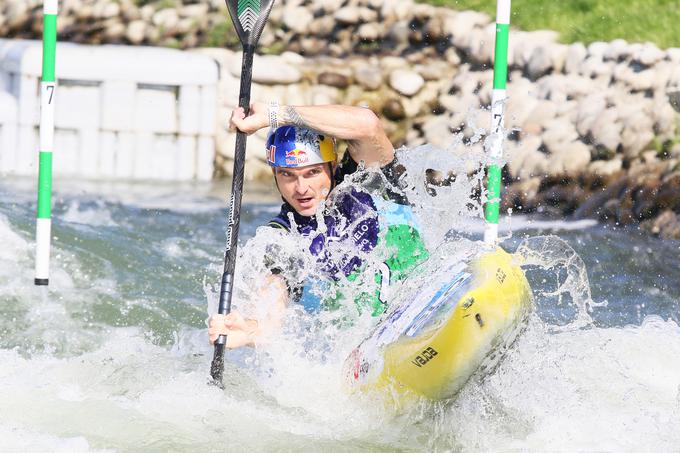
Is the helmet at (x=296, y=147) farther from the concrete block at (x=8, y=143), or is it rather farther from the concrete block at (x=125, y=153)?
the concrete block at (x=8, y=143)

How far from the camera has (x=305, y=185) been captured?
456 centimetres

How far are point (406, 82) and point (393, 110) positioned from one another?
0.28 meters

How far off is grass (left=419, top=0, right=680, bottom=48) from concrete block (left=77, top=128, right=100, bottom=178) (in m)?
3.70

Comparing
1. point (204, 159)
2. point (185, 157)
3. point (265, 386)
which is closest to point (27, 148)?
point (185, 157)

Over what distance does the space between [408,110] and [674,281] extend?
3.78 m

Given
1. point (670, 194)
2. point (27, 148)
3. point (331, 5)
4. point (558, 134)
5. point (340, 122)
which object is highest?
point (331, 5)

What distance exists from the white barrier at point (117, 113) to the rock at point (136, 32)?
53.9 inches

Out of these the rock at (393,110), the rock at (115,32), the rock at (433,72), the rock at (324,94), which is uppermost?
the rock at (115,32)

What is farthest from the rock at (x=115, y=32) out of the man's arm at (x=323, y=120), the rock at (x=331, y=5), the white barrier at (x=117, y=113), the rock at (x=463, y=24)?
the man's arm at (x=323, y=120)

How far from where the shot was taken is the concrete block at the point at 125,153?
33.9ft

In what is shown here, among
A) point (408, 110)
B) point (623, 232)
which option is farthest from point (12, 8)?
point (623, 232)

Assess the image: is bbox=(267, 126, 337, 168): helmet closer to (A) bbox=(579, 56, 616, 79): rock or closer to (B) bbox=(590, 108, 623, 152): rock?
(B) bbox=(590, 108, 623, 152): rock

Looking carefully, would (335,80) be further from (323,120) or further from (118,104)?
(323,120)

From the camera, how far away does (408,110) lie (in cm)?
1041
